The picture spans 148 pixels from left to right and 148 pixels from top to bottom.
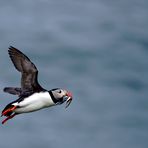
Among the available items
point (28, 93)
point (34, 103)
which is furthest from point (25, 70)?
point (34, 103)

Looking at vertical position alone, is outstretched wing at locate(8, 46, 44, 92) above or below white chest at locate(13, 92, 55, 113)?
above

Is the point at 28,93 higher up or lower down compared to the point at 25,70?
lower down

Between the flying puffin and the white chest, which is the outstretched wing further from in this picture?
the white chest

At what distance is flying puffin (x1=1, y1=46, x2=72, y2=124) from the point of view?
2494cm

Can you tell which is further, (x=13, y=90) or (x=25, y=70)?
(x=13, y=90)

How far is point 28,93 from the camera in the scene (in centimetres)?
2608

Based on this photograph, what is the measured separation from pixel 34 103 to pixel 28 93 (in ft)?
4.26

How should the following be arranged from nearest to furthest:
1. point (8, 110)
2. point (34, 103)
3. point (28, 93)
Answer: point (34, 103) → point (8, 110) → point (28, 93)

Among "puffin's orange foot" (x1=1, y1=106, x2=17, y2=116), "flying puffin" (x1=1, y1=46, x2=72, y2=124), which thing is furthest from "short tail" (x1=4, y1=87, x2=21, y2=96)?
"puffin's orange foot" (x1=1, y1=106, x2=17, y2=116)

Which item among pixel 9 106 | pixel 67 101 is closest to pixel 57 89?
pixel 67 101

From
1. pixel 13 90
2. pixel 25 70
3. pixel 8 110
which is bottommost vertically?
pixel 8 110

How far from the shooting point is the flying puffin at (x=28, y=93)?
2494 centimetres

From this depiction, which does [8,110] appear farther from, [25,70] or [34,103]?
[25,70]

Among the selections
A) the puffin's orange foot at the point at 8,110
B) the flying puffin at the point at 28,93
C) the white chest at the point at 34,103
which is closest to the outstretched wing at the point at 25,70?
the flying puffin at the point at 28,93
